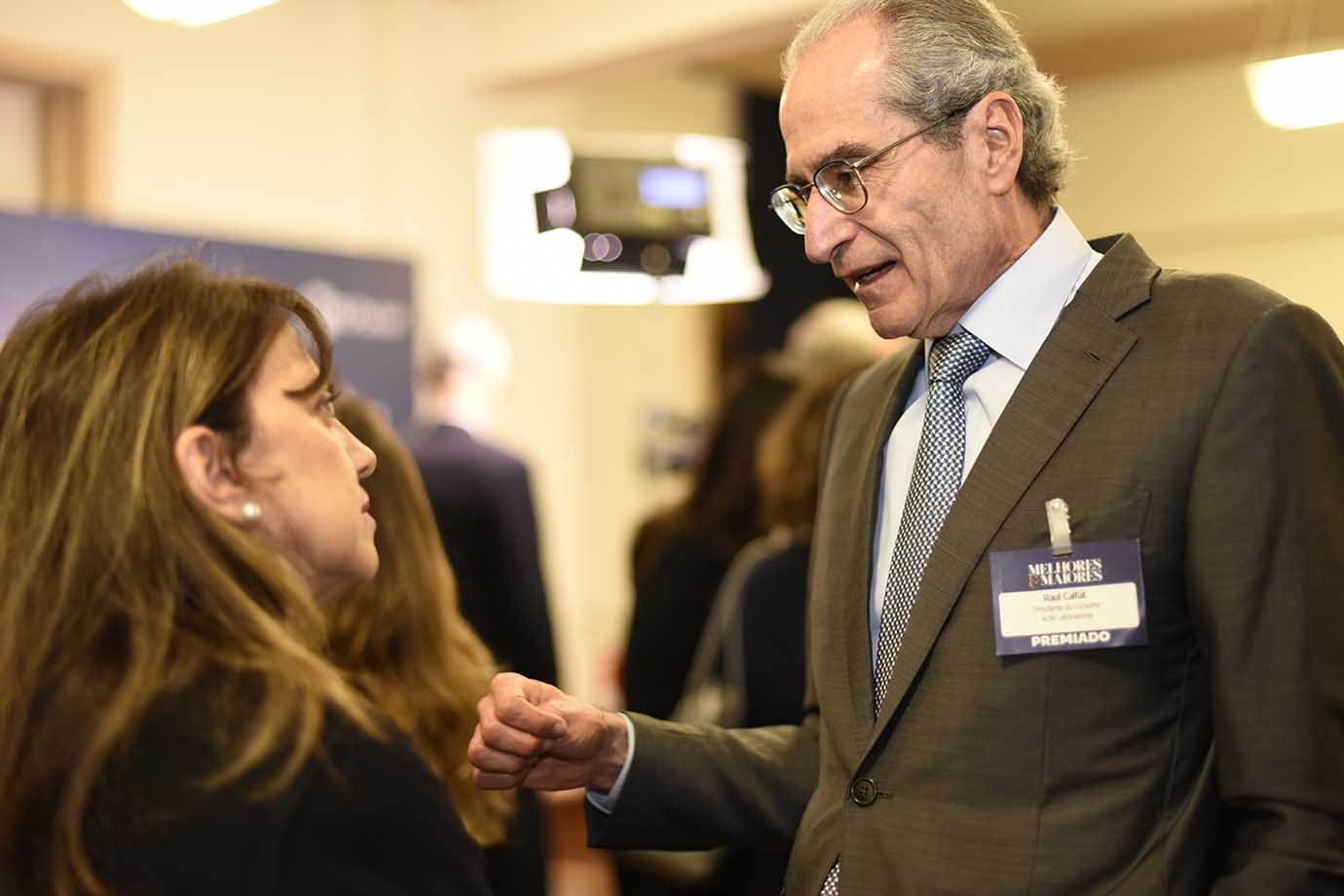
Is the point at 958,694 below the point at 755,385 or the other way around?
below

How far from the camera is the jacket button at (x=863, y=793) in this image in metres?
1.47

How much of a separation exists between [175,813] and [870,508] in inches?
31.8

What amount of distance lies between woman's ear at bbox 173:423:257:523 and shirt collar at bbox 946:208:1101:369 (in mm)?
774

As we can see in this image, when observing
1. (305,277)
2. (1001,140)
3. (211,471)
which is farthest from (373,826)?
(305,277)

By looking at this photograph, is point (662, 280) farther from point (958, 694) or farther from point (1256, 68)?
point (958, 694)

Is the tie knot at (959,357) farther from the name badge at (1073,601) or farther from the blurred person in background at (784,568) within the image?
the blurred person in background at (784,568)

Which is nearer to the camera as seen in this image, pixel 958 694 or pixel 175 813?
pixel 175 813

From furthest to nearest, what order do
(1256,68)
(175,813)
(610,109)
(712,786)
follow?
(610,109)
(1256,68)
(712,786)
(175,813)

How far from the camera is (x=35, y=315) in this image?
147cm

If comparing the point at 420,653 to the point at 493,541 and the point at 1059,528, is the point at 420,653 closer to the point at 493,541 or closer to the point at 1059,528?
the point at 1059,528

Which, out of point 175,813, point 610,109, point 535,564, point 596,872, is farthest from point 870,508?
point 610,109

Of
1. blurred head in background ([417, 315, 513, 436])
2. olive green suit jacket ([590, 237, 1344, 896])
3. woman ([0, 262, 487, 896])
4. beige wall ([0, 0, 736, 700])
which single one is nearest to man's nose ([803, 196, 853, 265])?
olive green suit jacket ([590, 237, 1344, 896])

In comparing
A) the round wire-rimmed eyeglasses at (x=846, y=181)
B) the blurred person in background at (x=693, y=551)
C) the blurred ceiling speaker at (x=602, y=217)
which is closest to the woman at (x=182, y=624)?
the round wire-rimmed eyeglasses at (x=846, y=181)

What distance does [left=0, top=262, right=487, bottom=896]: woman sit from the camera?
1204mm
